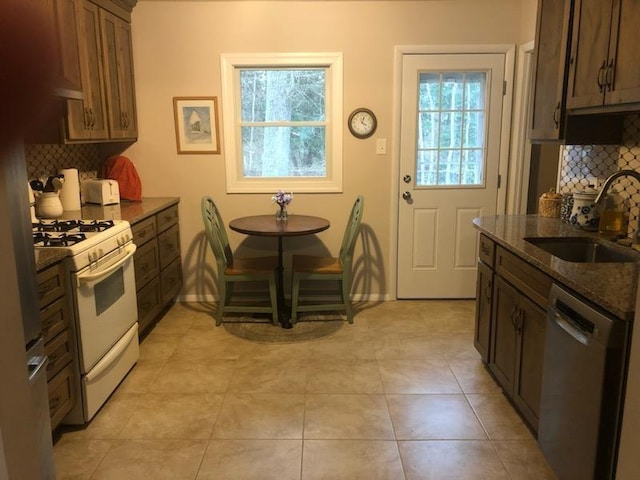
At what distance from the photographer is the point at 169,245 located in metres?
3.90

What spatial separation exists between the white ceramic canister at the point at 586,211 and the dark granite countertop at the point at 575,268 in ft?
0.17

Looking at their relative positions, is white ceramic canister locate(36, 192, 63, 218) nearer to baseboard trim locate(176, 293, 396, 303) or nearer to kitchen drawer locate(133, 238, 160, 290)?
kitchen drawer locate(133, 238, 160, 290)

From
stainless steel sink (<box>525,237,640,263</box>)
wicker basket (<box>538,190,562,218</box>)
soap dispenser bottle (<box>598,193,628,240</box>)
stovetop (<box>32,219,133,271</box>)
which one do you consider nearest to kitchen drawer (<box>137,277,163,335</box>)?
stovetop (<box>32,219,133,271</box>)

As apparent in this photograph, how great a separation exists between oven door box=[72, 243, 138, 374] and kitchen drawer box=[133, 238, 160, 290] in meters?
0.31

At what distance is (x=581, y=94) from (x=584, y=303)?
47.2 inches

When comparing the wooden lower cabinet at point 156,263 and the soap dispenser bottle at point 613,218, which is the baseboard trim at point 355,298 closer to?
the wooden lower cabinet at point 156,263

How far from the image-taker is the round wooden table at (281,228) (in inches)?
137

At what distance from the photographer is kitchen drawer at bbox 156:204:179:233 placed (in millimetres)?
3691

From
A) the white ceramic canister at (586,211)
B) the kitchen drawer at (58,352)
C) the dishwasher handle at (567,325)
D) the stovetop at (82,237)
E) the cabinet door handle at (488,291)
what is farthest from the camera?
the cabinet door handle at (488,291)

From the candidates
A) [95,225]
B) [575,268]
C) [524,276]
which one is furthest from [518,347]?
[95,225]

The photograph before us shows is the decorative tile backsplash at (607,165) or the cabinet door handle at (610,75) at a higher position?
the cabinet door handle at (610,75)

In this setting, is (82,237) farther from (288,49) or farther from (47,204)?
(288,49)

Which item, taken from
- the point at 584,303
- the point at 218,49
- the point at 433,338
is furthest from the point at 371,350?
the point at 218,49

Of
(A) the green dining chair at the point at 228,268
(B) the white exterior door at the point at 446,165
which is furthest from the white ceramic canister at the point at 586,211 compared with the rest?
(A) the green dining chair at the point at 228,268
